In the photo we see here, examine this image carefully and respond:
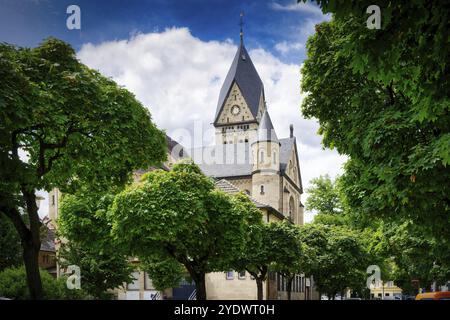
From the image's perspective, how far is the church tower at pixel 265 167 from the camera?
69188 millimetres

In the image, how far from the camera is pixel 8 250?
42.5 metres

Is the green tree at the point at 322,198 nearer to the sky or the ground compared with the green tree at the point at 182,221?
nearer to the sky

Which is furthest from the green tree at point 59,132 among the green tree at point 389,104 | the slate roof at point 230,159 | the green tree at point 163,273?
the slate roof at point 230,159

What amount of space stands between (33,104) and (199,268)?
17780 mm

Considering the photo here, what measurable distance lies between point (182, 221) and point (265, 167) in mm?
43943

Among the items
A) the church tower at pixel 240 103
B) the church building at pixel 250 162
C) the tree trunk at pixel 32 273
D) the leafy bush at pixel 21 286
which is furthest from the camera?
the church tower at pixel 240 103

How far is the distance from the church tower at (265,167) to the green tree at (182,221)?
39384mm

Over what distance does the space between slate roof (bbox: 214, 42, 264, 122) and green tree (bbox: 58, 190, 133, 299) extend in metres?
52.0

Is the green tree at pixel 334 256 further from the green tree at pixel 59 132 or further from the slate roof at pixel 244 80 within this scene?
the slate roof at pixel 244 80

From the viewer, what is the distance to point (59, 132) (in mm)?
17016

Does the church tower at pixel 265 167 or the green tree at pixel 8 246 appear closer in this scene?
the green tree at pixel 8 246

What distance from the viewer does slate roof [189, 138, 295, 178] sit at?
73.6m

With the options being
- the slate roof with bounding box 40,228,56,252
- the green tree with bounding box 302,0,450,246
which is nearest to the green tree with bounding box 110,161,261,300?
the green tree with bounding box 302,0,450,246

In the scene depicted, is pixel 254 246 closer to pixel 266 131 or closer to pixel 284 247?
pixel 284 247
